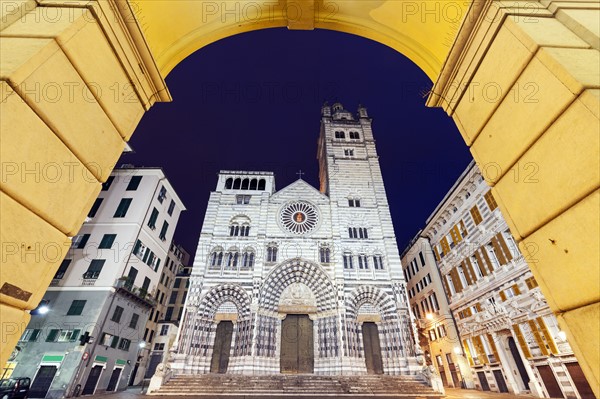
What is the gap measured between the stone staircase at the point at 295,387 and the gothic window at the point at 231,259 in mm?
7275

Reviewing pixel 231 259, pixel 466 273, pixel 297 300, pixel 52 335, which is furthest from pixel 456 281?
pixel 52 335

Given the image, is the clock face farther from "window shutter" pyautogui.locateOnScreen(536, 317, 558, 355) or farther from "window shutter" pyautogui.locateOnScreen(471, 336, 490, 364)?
"window shutter" pyautogui.locateOnScreen(536, 317, 558, 355)

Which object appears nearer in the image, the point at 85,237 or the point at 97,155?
the point at 97,155

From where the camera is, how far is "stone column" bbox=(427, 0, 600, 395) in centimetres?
157

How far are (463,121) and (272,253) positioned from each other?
2076 cm

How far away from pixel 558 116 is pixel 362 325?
21018 millimetres

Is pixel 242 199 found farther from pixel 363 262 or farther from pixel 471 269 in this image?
pixel 471 269

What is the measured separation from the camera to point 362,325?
65.7 feet

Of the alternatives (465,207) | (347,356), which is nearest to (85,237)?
(347,356)

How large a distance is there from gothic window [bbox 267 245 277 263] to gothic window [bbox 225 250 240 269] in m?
2.47

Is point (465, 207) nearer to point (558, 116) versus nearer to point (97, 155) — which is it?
point (558, 116)

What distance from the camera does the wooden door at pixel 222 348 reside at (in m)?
18.5

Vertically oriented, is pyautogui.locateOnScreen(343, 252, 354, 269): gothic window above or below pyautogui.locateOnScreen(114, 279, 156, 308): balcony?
above

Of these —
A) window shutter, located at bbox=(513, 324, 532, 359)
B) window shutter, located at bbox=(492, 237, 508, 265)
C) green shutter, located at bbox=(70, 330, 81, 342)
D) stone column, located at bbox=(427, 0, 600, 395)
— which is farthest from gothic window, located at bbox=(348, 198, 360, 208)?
stone column, located at bbox=(427, 0, 600, 395)
